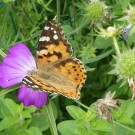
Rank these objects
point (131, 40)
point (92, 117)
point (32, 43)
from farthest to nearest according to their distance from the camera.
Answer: point (32, 43) < point (131, 40) < point (92, 117)

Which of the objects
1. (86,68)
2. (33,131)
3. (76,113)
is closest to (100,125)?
(76,113)

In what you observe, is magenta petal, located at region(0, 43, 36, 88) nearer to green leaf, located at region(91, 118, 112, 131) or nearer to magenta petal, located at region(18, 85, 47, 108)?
magenta petal, located at region(18, 85, 47, 108)

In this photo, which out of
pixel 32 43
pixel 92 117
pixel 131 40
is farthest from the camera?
pixel 32 43

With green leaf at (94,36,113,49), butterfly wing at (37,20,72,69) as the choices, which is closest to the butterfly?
butterfly wing at (37,20,72,69)

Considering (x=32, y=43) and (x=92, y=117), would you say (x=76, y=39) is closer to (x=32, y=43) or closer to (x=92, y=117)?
(x=32, y=43)

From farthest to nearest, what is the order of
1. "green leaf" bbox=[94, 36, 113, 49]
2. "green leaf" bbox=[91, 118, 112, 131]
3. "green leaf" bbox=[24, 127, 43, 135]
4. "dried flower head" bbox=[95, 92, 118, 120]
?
"green leaf" bbox=[94, 36, 113, 49], "green leaf" bbox=[24, 127, 43, 135], "green leaf" bbox=[91, 118, 112, 131], "dried flower head" bbox=[95, 92, 118, 120]

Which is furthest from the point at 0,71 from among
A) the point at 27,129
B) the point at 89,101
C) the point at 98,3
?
the point at 89,101

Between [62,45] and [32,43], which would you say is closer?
[62,45]

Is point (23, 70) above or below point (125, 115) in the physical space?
above
